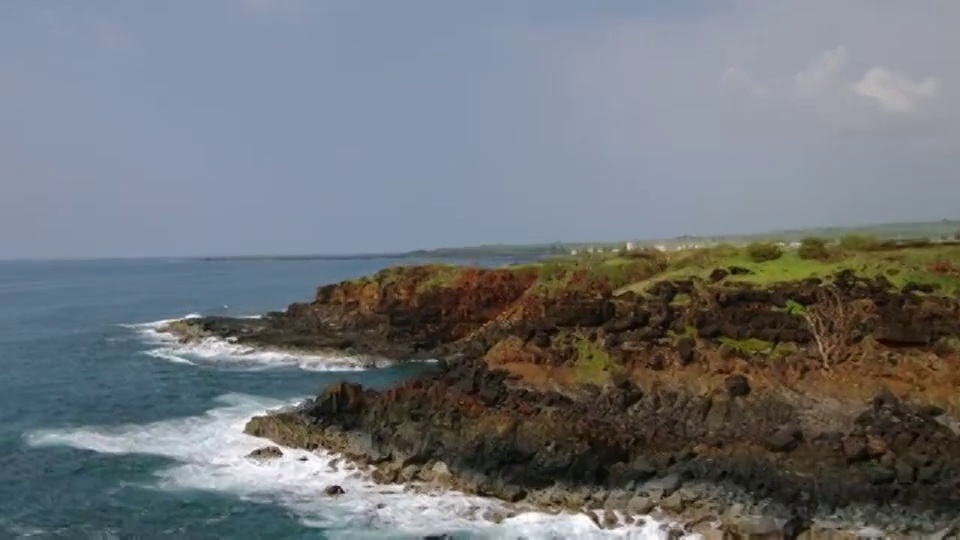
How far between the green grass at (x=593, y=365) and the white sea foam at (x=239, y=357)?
78.9 ft

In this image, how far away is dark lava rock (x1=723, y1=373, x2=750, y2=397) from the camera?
3475 cm

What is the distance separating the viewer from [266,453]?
3625 cm

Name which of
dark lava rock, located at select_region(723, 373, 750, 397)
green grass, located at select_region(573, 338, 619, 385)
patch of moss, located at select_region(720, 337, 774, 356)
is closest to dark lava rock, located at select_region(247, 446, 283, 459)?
green grass, located at select_region(573, 338, 619, 385)

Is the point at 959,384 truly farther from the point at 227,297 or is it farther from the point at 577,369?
the point at 227,297

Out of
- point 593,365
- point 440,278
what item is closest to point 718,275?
point 593,365

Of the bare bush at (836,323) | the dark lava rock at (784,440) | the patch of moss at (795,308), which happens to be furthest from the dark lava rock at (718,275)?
the dark lava rock at (784,440)

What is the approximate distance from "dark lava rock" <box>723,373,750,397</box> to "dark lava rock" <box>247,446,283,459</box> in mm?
19417

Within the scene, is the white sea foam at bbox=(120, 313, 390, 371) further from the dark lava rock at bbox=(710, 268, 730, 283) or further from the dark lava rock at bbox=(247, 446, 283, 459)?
the dark lava rock at bbox=(710, 268, 730, 283)

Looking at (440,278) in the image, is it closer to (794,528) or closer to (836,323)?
(836,323)

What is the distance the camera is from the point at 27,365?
65438mm

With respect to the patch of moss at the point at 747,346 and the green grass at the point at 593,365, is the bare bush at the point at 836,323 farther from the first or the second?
the green grass at the point at 593,365

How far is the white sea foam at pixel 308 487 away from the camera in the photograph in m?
28.2

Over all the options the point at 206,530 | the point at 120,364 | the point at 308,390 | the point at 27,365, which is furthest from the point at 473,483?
the point at 27,365

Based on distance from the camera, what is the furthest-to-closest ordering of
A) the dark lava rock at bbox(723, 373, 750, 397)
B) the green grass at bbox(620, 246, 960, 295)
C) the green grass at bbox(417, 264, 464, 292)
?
the green grass at bbox(417, 264, 464, 292)
the green grass at bbox(620, 246, 960, 295)
the dark lava rock at bbox(723, 373, 750, 397)
